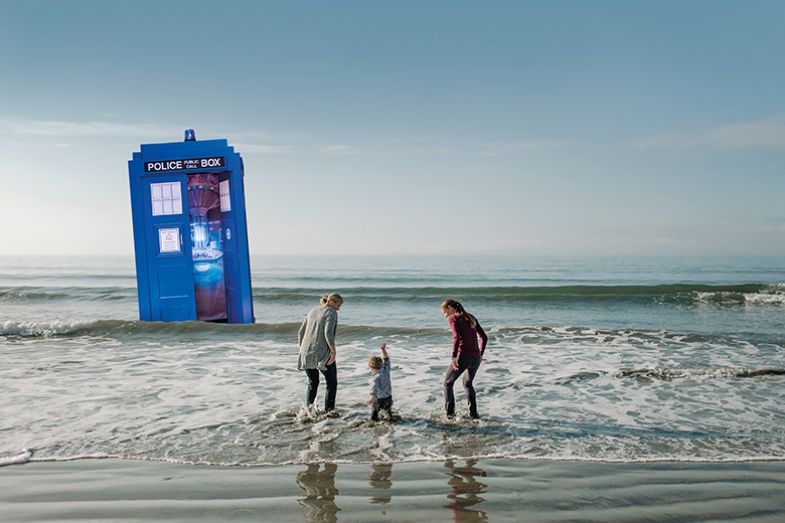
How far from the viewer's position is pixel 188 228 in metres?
12.9

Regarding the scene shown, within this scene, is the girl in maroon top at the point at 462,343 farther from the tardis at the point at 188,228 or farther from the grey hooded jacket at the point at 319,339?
the tardis at the point at 188,228

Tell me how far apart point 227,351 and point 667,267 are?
33.8 metres

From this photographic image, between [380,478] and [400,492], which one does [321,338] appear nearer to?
[380,478]

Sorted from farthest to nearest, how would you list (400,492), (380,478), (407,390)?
(407,390) → (380,478) → (400,492)

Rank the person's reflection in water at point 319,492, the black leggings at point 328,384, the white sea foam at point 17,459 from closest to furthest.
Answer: the person's reflection in water at point 319,492, the white sea foam at point 17,459, the black leggings at point 328,384

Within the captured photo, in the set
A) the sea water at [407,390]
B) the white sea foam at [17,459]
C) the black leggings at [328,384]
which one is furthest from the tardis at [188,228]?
the white sea foam at [17,459]

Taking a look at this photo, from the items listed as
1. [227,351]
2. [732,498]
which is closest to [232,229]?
[227,351]

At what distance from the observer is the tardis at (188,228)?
499 inches

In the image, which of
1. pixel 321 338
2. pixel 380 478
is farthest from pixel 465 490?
pixel 321 338

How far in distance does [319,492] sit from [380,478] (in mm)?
578

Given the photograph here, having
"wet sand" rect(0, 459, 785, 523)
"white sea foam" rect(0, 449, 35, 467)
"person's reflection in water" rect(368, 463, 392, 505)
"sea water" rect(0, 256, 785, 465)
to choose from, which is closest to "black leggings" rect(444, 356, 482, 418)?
"sea water" rect(0, 256, 785, 465)

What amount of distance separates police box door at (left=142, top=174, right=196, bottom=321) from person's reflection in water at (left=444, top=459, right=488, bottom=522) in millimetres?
9025

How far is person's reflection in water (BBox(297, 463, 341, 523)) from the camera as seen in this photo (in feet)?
14.2

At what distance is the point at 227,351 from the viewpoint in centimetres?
1232
